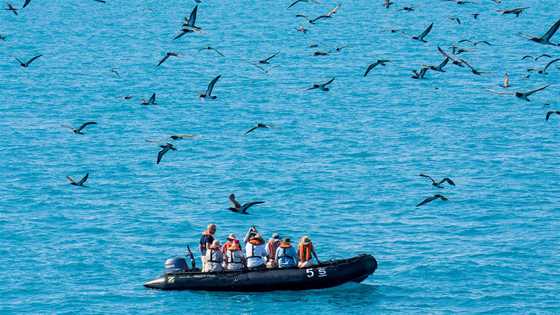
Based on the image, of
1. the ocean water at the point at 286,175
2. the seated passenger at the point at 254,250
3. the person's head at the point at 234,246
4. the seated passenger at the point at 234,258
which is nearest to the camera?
the seated passenger at the point at 254,250

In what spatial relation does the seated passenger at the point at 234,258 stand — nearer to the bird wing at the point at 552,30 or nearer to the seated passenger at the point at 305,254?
the seated passenger at the point at 305,254

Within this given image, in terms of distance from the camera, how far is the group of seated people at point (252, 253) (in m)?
56.2

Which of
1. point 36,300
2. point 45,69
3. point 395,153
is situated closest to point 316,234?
point 36,300

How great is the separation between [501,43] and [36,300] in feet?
350

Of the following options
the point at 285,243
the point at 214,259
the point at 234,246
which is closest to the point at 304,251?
the point at 285,243

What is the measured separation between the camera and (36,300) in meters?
60.5

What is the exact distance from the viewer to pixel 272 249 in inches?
2270

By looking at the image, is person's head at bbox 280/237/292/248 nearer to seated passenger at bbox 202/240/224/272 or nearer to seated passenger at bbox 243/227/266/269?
seated passenger at bbox 243/227/266/269

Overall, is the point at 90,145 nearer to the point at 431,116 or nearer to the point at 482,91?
the point at 431,116

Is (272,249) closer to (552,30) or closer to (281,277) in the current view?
(281,277)

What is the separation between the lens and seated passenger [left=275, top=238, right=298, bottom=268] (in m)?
56.7

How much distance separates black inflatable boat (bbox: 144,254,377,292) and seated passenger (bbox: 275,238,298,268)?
0.94ft

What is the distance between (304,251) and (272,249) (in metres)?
1.51

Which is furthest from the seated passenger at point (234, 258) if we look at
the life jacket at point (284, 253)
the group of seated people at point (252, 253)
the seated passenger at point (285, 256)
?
the life jacket at point (284, 253)
